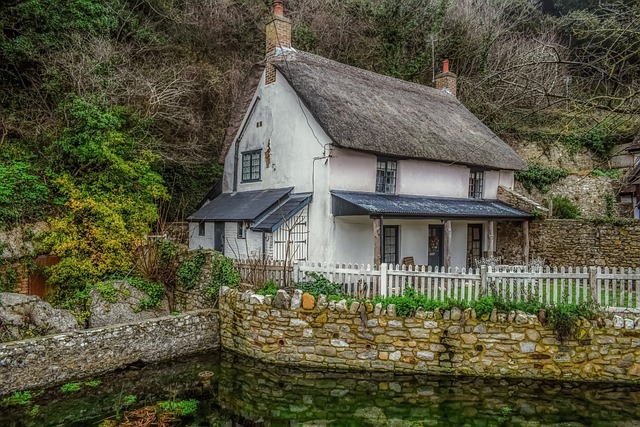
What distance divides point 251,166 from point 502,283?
10.3 metres

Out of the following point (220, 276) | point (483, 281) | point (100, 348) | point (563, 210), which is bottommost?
point (100, 348)

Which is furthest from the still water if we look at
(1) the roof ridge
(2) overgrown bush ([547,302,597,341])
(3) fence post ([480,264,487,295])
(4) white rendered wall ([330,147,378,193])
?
(1) the roof ridge

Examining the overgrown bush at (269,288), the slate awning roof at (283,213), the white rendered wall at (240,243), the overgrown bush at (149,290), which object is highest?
the slate awning roof at (283,213)

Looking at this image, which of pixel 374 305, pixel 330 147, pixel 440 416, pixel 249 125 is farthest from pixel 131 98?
pixel 440 416

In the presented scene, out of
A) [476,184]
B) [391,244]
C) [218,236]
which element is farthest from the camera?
[476,184]

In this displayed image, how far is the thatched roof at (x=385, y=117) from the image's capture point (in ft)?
43.3

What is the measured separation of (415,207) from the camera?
13.3 metres

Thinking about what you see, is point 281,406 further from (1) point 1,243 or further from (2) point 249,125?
(2) point 249,125

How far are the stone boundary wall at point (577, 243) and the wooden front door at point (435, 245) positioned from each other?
419cm

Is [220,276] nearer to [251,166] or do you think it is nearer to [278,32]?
[251,166]

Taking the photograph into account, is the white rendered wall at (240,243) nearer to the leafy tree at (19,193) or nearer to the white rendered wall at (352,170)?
the white rendered wall at (352,170)

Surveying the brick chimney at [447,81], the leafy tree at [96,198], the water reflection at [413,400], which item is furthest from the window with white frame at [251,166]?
→ the brick chimney at [447,81]

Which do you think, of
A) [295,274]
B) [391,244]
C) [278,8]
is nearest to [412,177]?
[391,244]

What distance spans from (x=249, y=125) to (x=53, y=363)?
10.7m
